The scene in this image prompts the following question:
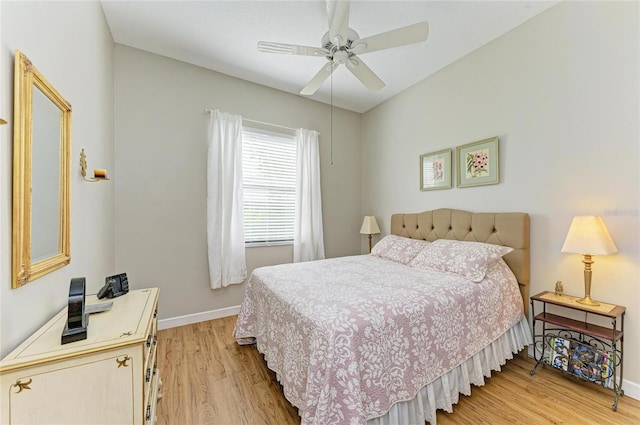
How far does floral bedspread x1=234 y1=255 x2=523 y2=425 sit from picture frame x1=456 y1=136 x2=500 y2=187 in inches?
33.2

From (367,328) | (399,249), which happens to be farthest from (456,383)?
(399,249)

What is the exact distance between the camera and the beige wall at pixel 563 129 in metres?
1.76

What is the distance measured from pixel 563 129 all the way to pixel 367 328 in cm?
223

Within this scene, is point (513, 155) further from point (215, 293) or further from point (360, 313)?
point (215, 293)

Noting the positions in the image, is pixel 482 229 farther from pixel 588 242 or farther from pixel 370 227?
pixel 370 227

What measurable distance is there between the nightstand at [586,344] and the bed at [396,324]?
0.22 meters

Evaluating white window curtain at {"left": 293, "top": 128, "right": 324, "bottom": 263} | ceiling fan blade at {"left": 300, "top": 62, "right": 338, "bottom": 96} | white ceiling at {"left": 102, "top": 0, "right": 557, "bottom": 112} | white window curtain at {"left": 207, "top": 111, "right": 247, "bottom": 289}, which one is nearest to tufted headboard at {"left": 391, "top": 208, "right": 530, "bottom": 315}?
white window curtain at {"left": 293, "top": 128, "right": 324, "bottom": 263}

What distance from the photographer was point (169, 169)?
110 inches

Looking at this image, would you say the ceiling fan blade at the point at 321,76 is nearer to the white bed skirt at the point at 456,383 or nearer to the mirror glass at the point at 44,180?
the mirror glass at the point at 44,180

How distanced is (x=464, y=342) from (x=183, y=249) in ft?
9.11

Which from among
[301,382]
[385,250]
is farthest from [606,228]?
[301,382]

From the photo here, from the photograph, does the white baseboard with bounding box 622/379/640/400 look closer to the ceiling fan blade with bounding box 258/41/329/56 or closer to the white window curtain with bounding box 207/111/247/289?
the ceiling fan blade with bounding box 258/41/329/56

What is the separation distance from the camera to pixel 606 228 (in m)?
1.82

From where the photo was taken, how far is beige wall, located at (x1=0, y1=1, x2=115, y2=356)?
91cm
